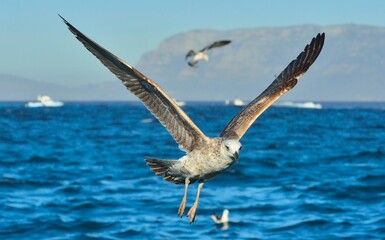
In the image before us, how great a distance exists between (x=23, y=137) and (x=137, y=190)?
3262cm

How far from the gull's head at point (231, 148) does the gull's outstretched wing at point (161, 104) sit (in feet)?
1.50

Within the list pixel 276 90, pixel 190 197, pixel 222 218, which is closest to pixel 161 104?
pixel 276 90

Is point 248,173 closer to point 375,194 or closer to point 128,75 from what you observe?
point 375,194

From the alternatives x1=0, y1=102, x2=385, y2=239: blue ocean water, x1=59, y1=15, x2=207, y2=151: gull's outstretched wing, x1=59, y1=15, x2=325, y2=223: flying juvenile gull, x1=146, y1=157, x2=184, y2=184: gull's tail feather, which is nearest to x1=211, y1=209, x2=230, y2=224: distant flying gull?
x1=0, y1=102, x2=385, y2=239: blue ocean water

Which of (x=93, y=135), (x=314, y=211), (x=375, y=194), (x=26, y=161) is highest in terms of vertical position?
(x=93, y=135)

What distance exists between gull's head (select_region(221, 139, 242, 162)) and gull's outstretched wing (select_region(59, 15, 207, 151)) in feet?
1.50

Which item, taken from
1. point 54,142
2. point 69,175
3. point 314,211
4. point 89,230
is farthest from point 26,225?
point 54,142

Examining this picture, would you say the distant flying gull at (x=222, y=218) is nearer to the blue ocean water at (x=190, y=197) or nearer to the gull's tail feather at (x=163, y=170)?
the blue ocean water at (x=190, y=197)

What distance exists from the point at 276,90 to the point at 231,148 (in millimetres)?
2750

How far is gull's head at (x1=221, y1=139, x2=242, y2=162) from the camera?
8664mm

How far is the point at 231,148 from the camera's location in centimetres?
870

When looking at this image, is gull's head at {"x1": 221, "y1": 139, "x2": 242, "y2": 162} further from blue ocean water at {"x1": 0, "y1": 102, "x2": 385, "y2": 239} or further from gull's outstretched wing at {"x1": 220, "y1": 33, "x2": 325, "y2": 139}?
blue ocean water at {"x1": 0, "y1": 102, "x2": 385, "y2": 239}

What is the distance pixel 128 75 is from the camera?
929cm

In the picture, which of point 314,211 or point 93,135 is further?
point 93,135
